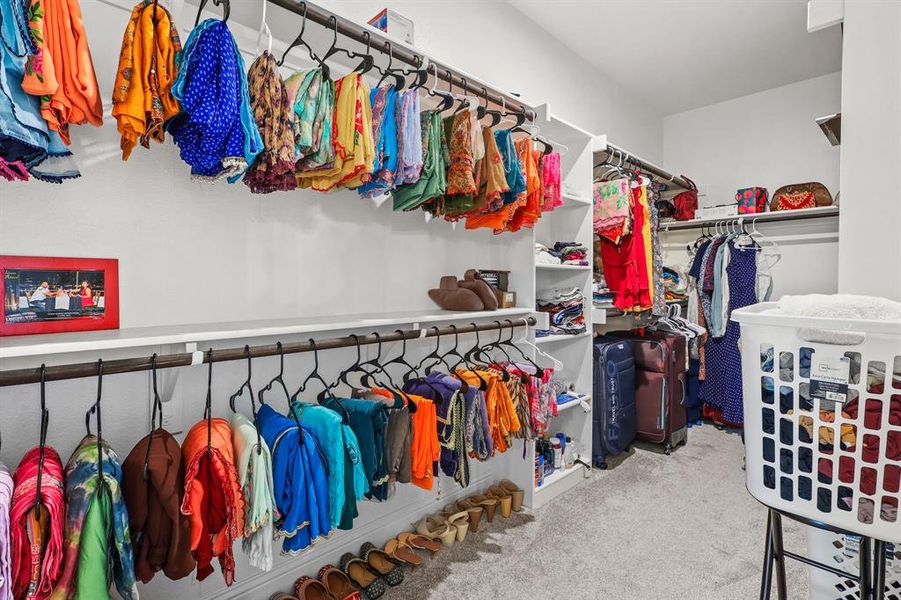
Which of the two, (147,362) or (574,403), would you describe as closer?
(147,362)

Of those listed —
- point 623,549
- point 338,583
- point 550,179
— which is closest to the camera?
point 338,583

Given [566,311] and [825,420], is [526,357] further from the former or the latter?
[825,420]

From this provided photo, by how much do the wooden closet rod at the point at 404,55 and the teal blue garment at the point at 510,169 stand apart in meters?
0.24

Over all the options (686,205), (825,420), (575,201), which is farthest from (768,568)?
(686,205)

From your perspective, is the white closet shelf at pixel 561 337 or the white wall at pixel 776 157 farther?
the white wall at pixel 776 157

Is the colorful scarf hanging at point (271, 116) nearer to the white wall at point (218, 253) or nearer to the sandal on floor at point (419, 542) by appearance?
the white wall at point (218, 253)

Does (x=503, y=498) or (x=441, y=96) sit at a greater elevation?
(x=441, y=96)

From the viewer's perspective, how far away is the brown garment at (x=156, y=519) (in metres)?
1.17

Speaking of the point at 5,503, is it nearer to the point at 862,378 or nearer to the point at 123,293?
the point at 123,293

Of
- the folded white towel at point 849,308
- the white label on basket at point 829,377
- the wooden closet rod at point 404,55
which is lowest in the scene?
the white label on basket at point 829,377

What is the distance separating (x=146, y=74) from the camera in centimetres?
113

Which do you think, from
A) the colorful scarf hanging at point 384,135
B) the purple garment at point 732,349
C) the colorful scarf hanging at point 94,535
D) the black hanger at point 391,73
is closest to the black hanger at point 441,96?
the black hanger at point 391,73

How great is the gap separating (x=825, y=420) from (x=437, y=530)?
1776 millimetres

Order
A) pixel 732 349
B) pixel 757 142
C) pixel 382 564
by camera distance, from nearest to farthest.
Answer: pixel 382 564
pixel 732 349
pixel 757 142
